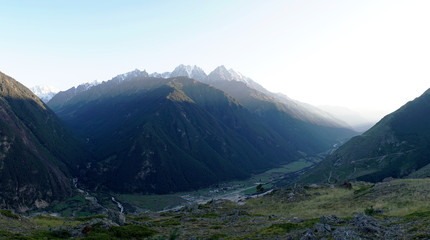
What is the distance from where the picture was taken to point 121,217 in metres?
61.4

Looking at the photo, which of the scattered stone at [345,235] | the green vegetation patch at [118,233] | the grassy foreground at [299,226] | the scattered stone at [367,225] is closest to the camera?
the scattered stone at [345,235]

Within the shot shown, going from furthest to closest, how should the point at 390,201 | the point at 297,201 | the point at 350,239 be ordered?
the point at 297,201 → the point at 390,201 → the point at 350,239

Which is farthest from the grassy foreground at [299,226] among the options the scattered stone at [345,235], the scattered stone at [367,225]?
the scattered stone at [345,235]

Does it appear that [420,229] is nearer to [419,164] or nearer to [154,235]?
[154,235]

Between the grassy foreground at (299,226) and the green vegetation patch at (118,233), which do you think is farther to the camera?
the green vegetation patch at (118,233)

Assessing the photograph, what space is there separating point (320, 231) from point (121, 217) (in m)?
47.3

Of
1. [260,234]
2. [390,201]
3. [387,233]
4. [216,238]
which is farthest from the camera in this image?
[390,201]

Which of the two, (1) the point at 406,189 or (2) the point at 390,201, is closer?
(2) the point at 390,201

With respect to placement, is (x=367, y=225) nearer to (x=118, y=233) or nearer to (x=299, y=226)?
(x=299, y=226)

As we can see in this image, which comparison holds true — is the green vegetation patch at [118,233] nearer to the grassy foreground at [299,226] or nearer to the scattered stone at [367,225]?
the grassy foreground at [299,226]

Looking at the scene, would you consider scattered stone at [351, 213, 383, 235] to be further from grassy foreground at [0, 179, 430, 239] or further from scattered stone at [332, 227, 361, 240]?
scattered stone at [332, 227, 361, 240]

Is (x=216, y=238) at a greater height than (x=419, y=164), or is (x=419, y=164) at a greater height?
(x=216, y=238)

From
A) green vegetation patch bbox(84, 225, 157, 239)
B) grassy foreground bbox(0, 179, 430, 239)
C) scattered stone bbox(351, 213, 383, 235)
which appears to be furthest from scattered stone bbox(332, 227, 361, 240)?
green vegetation patch bbox(84, 225, 157, 239)

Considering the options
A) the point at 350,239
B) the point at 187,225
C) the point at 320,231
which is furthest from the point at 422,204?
the point at 187,225
